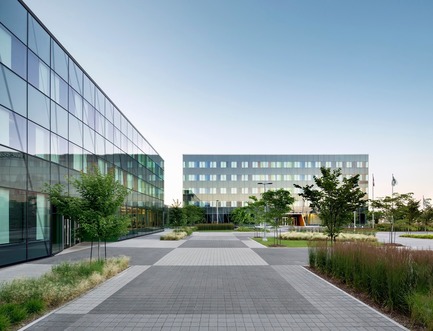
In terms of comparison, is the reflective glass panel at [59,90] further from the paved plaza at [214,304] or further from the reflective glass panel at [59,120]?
the paved plaza at [214,304]

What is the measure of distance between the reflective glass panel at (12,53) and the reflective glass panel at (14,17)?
0.40m

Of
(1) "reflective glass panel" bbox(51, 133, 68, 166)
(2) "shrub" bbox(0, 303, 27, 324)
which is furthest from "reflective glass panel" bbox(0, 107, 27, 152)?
(2) "shrub" bbox(0, 303, 27, 324)

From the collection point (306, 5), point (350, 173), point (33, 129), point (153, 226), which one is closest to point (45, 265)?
point (33, 129)

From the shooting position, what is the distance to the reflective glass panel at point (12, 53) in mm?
15352

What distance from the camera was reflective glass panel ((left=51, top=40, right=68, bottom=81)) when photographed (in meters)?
20.4

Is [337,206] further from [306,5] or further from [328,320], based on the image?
[328,320]

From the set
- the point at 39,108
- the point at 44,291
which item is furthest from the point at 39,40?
the point at 44,291

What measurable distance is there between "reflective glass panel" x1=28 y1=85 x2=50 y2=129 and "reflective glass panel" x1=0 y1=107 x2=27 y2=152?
99 cm

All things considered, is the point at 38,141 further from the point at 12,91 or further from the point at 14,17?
the point at 14,17

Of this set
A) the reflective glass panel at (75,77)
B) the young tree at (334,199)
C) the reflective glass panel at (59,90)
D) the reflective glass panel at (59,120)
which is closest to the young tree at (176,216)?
the reflective glass panel at (75,77)

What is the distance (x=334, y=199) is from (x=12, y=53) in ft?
63.1

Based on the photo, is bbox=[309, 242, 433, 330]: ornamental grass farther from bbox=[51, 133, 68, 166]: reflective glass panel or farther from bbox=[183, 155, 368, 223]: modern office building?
bbox=[183, 155, 368, 223]: modern office building

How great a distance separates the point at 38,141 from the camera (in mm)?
18141

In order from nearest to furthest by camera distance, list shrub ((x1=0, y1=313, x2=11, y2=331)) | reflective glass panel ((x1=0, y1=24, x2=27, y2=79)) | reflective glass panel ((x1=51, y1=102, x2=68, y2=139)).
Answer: shrub ((x1=0, y1=313, x2=11, y2=331)) → reflective glass panel ((x1=0, y1=24, x2=27, y2=79)) → reflective glass panel ((x1=51, y1=102, x2=68, y2=139))
